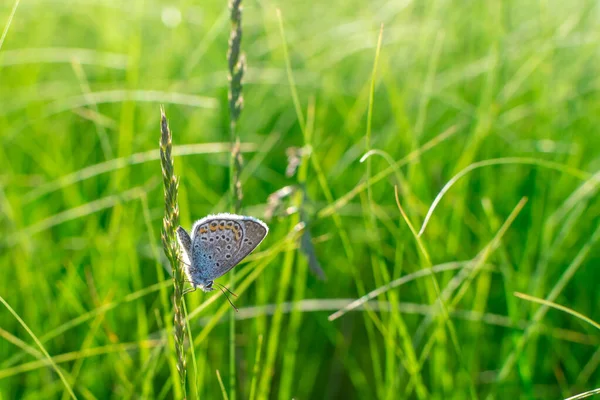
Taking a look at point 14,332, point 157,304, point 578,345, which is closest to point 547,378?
point 578,345

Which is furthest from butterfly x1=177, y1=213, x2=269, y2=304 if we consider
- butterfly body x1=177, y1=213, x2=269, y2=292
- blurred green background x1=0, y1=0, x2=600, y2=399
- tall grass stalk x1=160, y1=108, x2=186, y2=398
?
tall grass stalk x1=160, y1=108, x2=186, y2=398

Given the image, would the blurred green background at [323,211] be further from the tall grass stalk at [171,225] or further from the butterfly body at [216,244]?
the tall grass stalk at [171,225]

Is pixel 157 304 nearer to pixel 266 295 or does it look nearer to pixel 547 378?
pixel 266 295

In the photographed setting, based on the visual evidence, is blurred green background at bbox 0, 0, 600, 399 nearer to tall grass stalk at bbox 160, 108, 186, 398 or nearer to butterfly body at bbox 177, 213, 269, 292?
butterfly body at bbox 177, 213, 269, 292

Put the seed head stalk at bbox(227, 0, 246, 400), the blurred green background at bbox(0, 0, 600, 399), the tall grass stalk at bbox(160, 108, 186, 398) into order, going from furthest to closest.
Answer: the blurred green background at bbox(0, 0, 600, 399) < the seed head stalk at bbox(227, 0, 246, 400) < the tall grass stalk at bbox(160, 108, 186, 398)

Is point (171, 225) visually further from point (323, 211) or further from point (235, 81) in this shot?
point (323, 211)

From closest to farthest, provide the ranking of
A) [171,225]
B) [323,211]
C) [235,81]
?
[171,225]
[235,81]
[323,211]

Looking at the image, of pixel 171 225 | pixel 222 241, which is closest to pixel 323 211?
pixel 222 241
